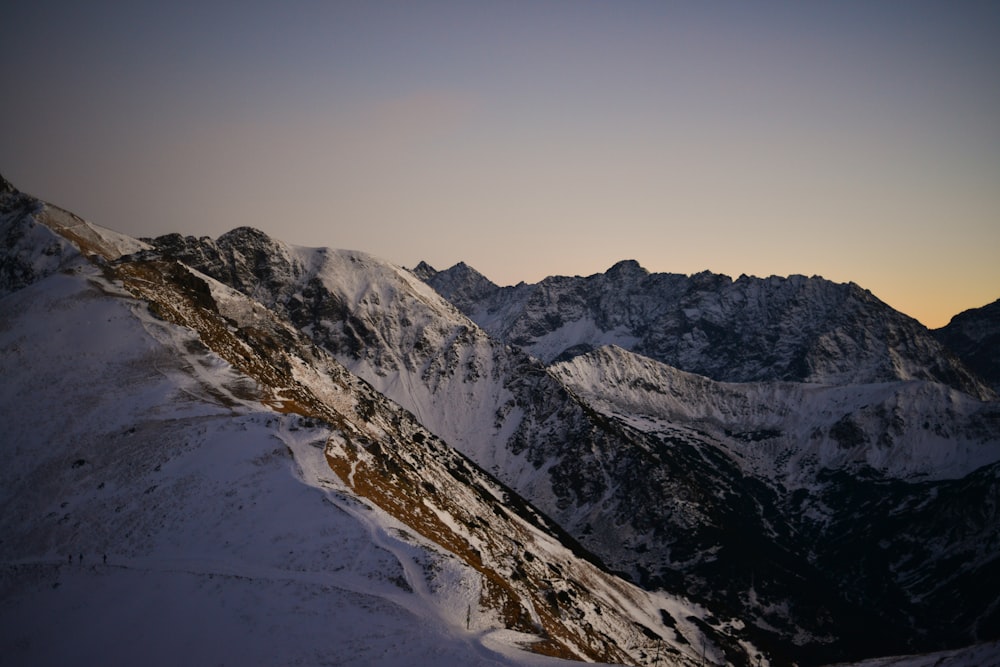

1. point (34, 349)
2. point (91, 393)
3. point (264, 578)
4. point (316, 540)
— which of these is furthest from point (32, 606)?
point (34, 349)

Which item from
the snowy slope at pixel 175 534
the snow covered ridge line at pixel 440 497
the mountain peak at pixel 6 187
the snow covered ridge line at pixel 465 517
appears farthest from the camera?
the mountain peak at pixel 6 187

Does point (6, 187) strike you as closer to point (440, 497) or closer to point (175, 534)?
point (440, 497)

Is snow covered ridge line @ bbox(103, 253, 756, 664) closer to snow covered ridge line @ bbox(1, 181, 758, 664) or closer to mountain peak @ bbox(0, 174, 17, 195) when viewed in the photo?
snow covered ridge line @ bbox(1, 181, 758, 664)

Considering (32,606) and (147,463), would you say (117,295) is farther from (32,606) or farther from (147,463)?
(32,606)

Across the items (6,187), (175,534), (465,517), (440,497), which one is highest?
(6,187)

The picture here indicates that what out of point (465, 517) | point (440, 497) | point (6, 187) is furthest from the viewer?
point (6, 187)

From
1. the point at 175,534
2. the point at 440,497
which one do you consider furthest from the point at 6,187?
the point at 175,534

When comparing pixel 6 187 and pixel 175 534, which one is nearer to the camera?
pixel 175 534

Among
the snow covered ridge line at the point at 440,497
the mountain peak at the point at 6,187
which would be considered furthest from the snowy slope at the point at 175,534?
the mountain peak at the point at 6,187

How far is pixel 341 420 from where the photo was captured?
413ft

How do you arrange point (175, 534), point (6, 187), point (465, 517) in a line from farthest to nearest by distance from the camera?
1. point (6, 187)
2. point (465, 517)
3. point (175, 534)

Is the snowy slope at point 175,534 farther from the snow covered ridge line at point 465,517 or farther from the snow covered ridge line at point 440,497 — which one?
the snow covered ridge line at point 465,517

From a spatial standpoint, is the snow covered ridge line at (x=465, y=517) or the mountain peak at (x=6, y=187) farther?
the mountain peak at (x=6, y=187)

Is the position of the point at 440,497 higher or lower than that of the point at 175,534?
lower
